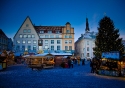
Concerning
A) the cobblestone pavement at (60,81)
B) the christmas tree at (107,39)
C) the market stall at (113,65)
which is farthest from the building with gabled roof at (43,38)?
the cobblestone pavement at (60,81)

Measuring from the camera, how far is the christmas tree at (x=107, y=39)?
26234 millimetres

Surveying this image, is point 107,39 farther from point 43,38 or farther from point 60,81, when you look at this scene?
point 43,38

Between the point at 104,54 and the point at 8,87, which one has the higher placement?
the point at 104,54

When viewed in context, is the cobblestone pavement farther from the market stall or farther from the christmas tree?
the christmas tree

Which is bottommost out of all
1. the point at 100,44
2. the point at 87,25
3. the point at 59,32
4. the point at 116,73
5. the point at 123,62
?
the point at 116,73

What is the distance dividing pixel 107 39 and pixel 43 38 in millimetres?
30792

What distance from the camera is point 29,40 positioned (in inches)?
1978

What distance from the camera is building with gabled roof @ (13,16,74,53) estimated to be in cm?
5000

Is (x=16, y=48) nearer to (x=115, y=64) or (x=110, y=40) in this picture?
(x=110, y=40)

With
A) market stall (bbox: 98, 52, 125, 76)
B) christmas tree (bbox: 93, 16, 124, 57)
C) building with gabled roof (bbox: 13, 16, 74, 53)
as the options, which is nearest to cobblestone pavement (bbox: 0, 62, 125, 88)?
market stall (bbox: 98, 52, 125, 76)

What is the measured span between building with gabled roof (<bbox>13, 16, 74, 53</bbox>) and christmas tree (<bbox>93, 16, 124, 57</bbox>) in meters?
23.8

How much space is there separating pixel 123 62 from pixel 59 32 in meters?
39.9

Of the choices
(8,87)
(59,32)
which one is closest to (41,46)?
(59,32)

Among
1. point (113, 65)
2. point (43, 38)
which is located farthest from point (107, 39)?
point (43, 38)
